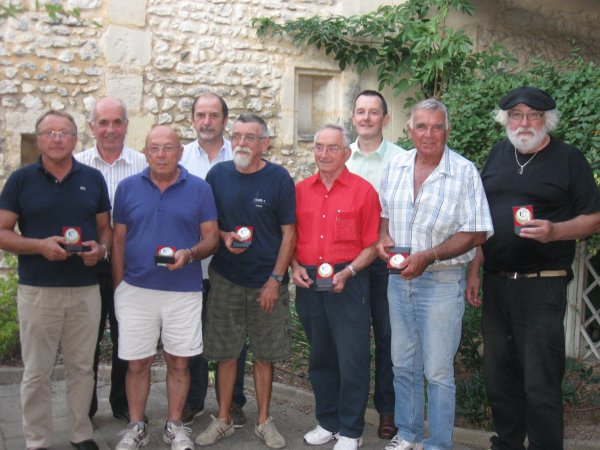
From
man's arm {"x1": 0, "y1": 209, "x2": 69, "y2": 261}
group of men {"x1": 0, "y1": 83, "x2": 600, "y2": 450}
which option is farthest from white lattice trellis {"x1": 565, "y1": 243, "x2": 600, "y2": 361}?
man's arm {"x1": 0, "y1": 209, "x2": 69, "y2": 261}

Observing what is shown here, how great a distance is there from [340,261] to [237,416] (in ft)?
4.54

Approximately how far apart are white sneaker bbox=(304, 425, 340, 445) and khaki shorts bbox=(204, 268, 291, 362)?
0.57m

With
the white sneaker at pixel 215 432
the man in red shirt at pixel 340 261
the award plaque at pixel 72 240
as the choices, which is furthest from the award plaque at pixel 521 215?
the award plaque at pixel 72 240

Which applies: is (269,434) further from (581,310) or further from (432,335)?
(581,310)

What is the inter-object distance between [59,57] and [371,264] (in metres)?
4.07

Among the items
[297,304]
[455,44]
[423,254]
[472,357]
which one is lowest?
[472,357]

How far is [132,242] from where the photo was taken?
405cm

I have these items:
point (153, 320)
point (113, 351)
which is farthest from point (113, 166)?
point (113, 351)

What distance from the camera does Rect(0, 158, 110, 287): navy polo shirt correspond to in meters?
3.87

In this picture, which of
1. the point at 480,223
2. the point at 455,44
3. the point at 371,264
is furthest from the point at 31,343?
the point at 455,44

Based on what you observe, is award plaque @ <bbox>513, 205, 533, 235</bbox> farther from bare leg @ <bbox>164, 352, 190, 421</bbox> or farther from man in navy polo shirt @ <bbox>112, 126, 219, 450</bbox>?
bare leg @ <bbox>164, 352, 190, 421</bbox>

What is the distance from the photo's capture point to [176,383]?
4238mm

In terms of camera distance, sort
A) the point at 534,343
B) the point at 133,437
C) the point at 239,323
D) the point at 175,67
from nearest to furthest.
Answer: the point at 534,343, the point at 133,437, the point at 239,323, the point at 175,67

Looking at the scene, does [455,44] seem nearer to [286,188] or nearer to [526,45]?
[526,45]
